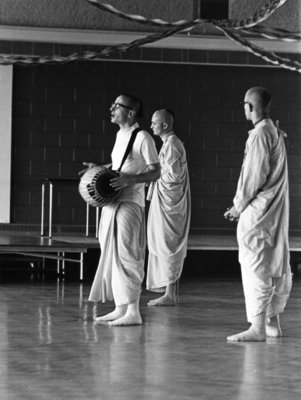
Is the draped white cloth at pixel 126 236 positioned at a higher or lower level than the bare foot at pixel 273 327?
higher

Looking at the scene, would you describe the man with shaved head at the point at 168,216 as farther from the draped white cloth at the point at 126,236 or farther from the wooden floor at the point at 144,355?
the draped white cloth at the point at 126,236

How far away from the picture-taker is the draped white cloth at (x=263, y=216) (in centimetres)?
704

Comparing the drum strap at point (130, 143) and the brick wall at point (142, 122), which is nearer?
the drum strap at point (130, 143)

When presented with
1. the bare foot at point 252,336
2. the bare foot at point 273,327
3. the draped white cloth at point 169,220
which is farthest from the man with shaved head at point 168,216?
the bare foot at point 252,336

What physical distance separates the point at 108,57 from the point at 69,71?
0.60 metres

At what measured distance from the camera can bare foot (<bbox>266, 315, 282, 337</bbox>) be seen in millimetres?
7359

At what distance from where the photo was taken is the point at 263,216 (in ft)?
23.2

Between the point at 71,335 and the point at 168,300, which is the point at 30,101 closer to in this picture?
the point at 168,300

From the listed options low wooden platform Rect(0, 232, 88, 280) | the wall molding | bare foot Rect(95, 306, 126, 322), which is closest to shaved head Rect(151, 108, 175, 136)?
bare foot Rect(95, 306, 126, 322)

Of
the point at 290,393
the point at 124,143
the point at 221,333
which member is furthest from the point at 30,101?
the point at 290,393

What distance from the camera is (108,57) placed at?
14.3 metres

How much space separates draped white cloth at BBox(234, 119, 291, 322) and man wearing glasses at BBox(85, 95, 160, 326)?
1024 millimetres

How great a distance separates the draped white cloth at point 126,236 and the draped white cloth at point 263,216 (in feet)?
3.43

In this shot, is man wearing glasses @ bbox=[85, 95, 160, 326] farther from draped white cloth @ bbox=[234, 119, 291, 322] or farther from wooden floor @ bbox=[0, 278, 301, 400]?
draped white cloth @ bbox=[234, 119, 291, 322]
